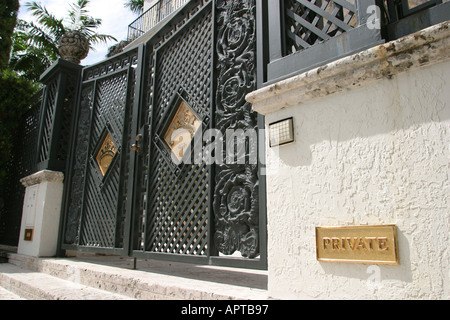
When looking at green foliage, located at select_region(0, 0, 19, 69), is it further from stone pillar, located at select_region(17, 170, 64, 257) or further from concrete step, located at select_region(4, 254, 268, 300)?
concrete step, located at select_region(4, 254, 268, 300)

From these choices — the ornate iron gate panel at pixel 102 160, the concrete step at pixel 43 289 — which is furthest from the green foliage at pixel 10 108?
the concrete step at pixel 43 289

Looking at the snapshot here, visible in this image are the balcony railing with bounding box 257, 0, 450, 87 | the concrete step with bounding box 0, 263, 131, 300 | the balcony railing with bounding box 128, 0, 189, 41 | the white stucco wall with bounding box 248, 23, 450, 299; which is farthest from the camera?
the balcony railing with bounding box 128, 0, 189, 41

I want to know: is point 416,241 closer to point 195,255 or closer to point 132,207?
point 195,255

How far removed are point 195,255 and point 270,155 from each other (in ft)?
4.34

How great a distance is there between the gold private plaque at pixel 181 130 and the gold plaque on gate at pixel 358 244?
190 cm

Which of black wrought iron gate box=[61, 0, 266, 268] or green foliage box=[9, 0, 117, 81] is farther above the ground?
green foliage box=[9, 0, 117, 81]

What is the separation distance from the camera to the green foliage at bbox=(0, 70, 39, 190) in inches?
252

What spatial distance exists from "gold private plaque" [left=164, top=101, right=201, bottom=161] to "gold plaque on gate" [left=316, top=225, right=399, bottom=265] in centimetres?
190

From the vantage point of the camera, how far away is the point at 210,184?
9.59 feet

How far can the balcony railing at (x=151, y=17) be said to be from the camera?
1546 centimetres

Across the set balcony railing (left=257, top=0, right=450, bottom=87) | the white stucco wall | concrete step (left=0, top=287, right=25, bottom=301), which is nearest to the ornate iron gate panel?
concrete step (left=0, top=287, right=25, bottom=301)
